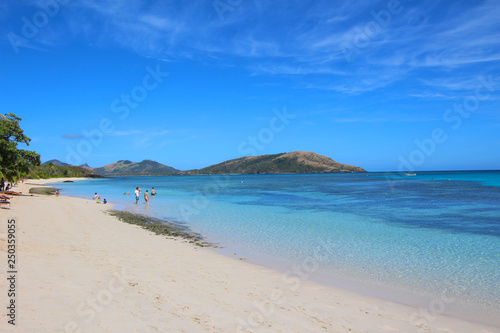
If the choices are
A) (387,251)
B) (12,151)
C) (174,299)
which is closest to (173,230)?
(174,299)

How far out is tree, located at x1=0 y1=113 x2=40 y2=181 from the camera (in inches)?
1019

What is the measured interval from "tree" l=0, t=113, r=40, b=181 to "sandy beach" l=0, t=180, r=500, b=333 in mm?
18913

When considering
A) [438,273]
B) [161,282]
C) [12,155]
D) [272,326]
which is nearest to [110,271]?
[161,282]

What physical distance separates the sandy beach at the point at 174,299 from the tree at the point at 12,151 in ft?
62.0

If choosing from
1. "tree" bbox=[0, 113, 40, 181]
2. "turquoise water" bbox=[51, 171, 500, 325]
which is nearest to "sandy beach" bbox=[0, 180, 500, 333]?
"turquoise water" bbox=[51, 171, 500, 325]

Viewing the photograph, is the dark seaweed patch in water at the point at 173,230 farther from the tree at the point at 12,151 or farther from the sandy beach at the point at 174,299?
the tree at the point at 12,151

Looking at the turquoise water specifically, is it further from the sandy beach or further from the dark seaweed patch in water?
the sandy beach

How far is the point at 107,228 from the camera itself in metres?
17.8

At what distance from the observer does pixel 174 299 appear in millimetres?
7172

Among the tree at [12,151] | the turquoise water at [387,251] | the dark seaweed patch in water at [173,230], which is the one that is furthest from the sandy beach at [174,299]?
the tree at [12,151]


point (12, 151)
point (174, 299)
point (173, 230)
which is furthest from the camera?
point (12, 151)

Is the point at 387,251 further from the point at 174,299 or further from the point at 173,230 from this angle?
the point at 173,230

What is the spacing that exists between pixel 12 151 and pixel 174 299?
27431 millimetres

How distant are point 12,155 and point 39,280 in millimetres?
25342
